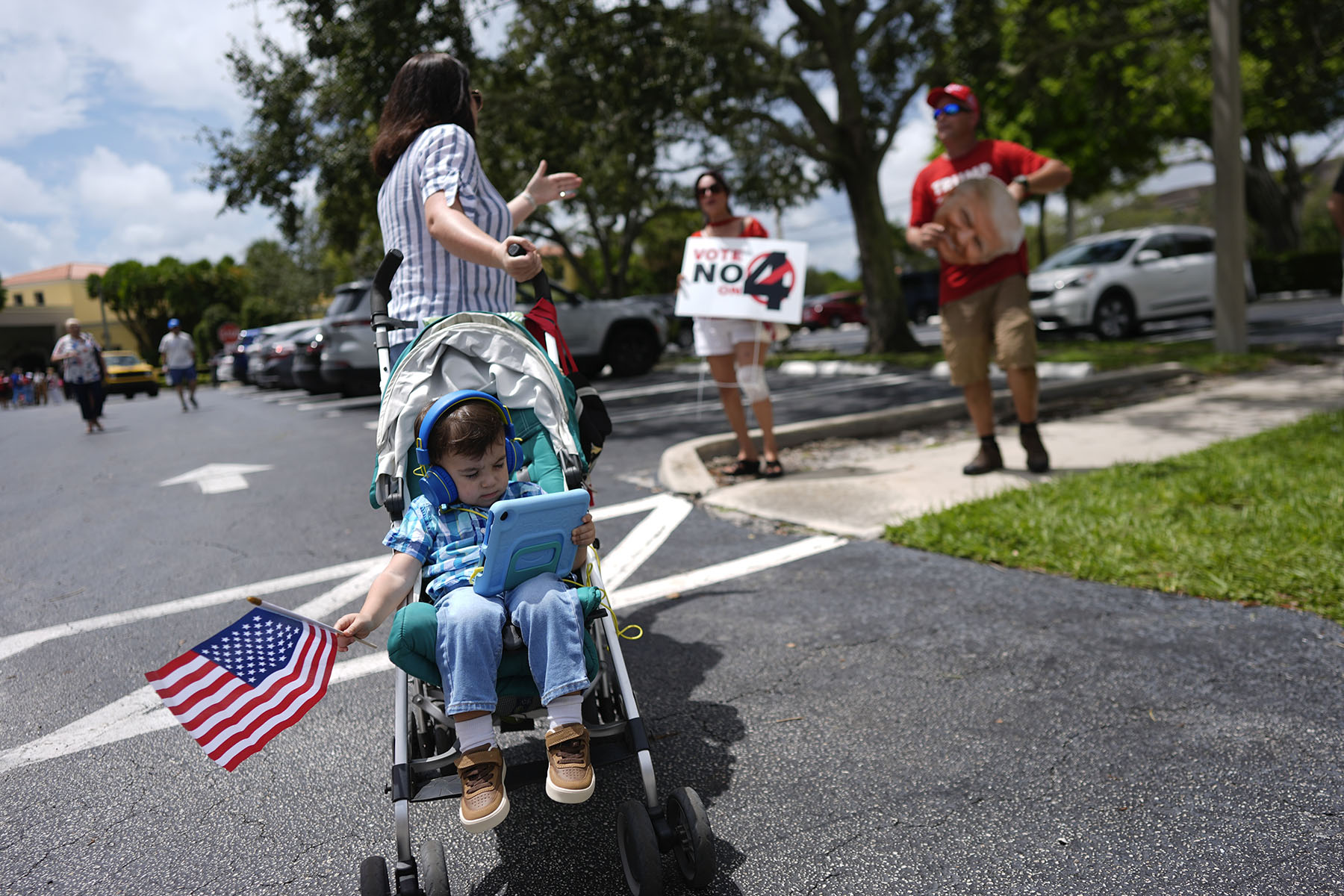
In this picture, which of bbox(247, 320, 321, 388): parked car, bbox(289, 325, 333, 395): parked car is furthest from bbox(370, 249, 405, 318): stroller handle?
bbox(247, 320, 321, 388): parked car

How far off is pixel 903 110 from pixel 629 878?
15.3 metres

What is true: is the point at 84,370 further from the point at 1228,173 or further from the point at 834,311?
the point at 834,311

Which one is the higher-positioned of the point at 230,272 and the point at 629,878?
the point at 230,272

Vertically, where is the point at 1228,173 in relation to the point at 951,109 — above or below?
above

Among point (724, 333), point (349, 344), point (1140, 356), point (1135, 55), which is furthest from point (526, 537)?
point (1135, 55)

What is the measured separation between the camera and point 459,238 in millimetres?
2635

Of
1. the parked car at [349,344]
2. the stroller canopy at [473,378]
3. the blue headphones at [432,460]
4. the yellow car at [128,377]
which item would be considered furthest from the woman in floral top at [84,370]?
the yellow car at [128,377]

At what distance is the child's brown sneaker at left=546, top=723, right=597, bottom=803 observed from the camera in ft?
6.79

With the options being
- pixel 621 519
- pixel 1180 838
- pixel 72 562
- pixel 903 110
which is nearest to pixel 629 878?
pixel 1180 838

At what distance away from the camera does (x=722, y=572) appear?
4.52 meters

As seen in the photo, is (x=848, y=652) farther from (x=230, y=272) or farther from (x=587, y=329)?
(x=230, y=272)

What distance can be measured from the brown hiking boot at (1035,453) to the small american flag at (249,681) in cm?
506

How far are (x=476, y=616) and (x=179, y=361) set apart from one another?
1981cm

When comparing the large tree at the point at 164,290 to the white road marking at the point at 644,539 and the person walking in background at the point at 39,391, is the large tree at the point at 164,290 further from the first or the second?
the white road marking at the point at 644,539
